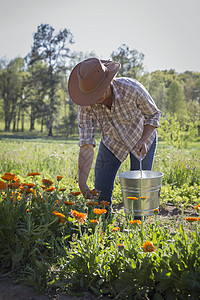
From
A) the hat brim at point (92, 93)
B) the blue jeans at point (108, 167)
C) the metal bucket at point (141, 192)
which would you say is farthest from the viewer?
the blue jeans at point (108, 167)

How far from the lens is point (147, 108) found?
2713 millimetres

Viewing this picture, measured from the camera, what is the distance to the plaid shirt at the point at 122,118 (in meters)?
2.67

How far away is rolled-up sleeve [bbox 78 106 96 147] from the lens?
→ 266 centimetres

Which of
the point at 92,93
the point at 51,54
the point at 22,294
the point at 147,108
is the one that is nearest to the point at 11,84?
the point at 51,54

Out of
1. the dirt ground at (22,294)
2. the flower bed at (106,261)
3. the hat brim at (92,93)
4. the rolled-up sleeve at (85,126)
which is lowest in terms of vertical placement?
the dirt ground at (22,294)

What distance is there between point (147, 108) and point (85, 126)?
0.62 m

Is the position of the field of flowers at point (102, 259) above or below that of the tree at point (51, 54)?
below

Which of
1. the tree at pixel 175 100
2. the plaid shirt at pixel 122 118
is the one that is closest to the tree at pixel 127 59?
the tree at pixel 175 100

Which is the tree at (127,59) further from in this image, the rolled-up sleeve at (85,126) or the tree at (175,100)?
the rolled-up sleeve at (85,126)

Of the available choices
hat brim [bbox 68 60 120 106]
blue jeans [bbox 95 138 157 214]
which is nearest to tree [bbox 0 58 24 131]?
blue jeans [bbox 95 138 157 214]

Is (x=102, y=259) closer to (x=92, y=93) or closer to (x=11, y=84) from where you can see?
(x=92, y=93)

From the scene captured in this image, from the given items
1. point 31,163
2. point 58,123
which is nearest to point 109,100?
point 31,163

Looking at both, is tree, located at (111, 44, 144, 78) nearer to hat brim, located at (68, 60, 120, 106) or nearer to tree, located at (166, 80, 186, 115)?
tree, located at (166, 80, 186, 115)

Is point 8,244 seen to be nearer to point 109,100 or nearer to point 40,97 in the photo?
point 109,100
